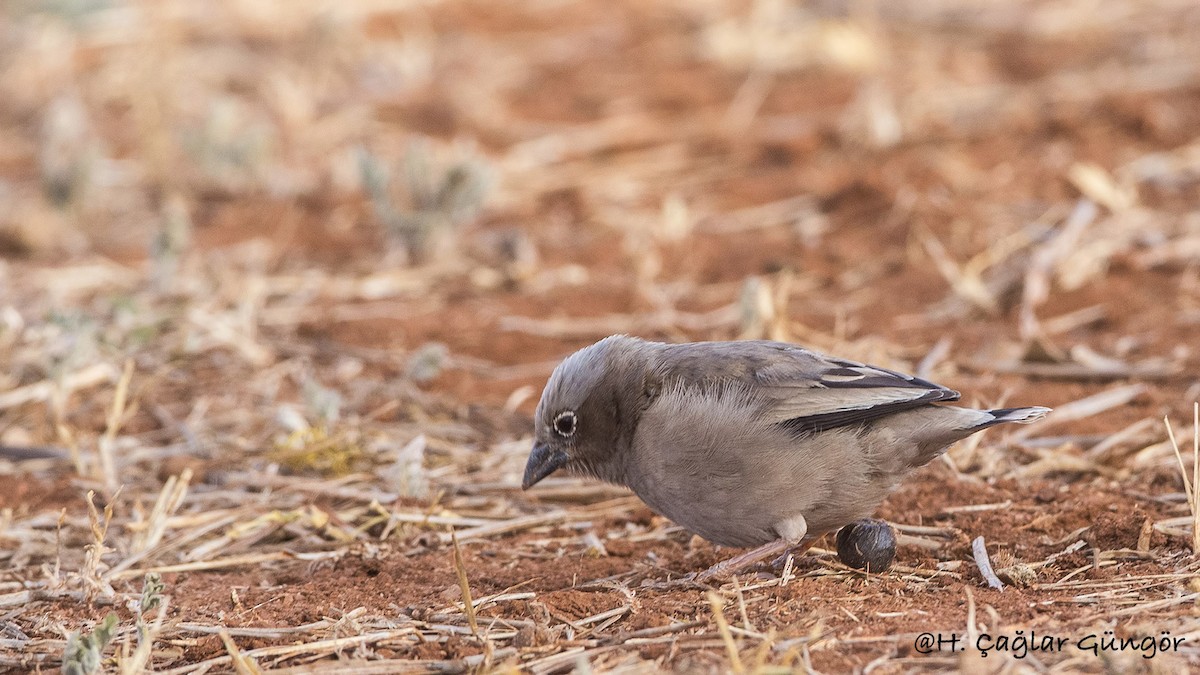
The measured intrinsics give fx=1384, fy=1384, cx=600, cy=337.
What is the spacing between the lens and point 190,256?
26.1ft

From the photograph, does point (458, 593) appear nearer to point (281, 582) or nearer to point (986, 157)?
point (281, 582)

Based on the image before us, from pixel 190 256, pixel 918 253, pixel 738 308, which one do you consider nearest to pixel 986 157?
pixel 918 253

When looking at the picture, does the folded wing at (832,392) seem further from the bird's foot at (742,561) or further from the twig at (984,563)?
the twig at (984,563)

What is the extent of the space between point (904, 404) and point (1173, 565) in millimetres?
891

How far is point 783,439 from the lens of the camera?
4.17 metres

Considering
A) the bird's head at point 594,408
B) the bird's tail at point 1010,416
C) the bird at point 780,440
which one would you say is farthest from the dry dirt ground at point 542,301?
the bird's tail at point 1010,416

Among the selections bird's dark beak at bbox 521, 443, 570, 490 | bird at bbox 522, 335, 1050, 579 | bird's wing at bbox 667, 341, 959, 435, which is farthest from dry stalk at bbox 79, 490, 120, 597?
bird's wing at bbox 667, 341, 959, 435

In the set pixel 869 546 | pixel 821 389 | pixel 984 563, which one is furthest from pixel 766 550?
pixel 984 563

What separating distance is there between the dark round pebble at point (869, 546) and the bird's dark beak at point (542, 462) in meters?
0.99

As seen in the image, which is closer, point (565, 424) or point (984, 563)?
point (984, 563)

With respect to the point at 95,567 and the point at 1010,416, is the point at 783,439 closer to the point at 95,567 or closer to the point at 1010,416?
the point at 1010,416

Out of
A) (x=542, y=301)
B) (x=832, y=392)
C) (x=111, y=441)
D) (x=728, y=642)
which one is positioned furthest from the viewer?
(x=542, y=301)

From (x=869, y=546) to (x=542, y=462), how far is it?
3.85ft

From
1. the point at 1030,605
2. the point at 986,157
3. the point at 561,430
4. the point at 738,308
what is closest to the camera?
the point at 1030,605
